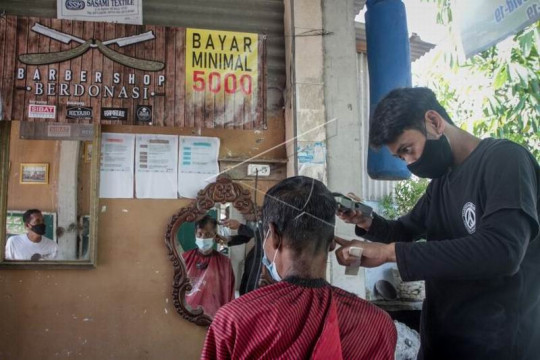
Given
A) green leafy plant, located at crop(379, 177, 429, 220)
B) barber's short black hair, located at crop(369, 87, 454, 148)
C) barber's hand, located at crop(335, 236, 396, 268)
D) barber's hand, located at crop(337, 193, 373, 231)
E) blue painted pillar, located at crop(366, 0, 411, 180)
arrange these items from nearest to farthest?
1. barber's hand, located at crop(335, 236, 396, 268)
2. barber's short black hair, located at crop(369, 87, 454, 148)
3. barber's hand, located at crop(337, 193, 373, 231)
4. blue painted pillar, located at crop(366, 0, 411, 180)
5. green leafy plant, located at crop(379, 177, 429, 220)

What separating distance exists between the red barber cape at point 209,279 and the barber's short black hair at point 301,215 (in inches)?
51.8

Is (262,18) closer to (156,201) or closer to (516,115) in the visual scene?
(156,201)

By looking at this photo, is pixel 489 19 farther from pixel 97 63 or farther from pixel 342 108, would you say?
pixel 97 63

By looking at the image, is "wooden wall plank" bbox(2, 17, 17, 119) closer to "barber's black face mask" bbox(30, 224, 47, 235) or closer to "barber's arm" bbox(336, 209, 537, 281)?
"barber's black face mask" bbox(30, 224, 47, 235)

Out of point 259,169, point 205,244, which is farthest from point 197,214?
point 259,169

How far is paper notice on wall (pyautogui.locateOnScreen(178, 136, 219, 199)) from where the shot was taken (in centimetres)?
266

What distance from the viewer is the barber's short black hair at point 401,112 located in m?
1.47

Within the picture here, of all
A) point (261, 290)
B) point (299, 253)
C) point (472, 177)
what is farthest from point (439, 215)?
point (261, 290)

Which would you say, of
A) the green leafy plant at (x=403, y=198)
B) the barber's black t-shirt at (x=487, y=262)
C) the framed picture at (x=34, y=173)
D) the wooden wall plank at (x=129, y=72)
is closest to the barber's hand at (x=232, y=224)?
the wooden wall plank at (x=129, y=72)

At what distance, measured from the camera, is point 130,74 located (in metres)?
2.54

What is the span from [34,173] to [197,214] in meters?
0.92

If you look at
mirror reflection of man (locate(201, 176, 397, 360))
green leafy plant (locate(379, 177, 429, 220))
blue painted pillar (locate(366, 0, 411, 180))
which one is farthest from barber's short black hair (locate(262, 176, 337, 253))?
green leafy plant (locate(379, 177, 429, 220))

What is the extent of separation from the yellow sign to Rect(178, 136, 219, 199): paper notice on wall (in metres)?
0.30

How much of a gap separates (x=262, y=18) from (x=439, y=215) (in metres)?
1.83
